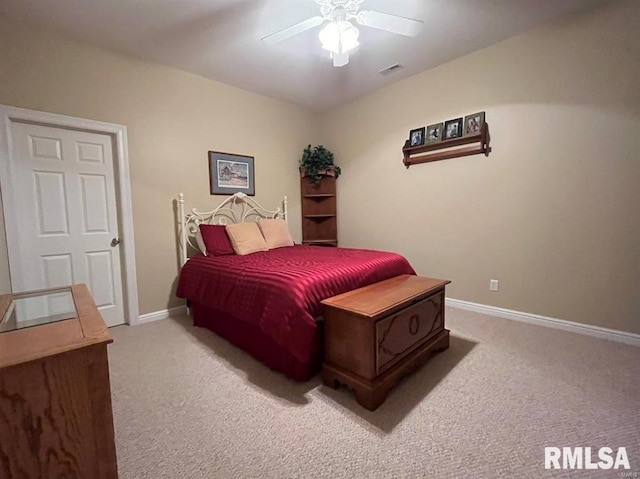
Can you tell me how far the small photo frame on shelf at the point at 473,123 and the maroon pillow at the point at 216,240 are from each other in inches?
109

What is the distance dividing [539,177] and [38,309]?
3.61m

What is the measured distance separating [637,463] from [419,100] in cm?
335

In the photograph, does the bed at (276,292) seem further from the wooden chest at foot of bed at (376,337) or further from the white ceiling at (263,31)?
the white ceiling at (263,31)

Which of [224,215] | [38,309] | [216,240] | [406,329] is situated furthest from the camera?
[224,215]

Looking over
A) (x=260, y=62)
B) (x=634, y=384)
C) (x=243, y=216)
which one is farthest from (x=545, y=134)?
(x=243, y=216)

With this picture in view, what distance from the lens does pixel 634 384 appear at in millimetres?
1718

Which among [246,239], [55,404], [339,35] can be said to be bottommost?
[55,404]

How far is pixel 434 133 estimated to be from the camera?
321cm

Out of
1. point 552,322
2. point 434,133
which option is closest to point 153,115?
point 434,133

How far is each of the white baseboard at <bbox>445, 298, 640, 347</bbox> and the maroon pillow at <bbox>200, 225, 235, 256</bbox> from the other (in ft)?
8.42

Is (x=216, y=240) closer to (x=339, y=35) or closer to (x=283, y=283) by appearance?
(x=283, y=283)

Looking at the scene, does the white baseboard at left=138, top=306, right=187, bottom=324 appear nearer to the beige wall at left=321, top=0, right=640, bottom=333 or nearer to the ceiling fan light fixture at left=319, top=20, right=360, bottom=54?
the beige wall at left=321, top=0, right=640, bottom=333

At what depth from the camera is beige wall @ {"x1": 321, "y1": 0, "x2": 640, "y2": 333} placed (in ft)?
7.28

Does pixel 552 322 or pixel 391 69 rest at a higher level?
pixel 391 69
